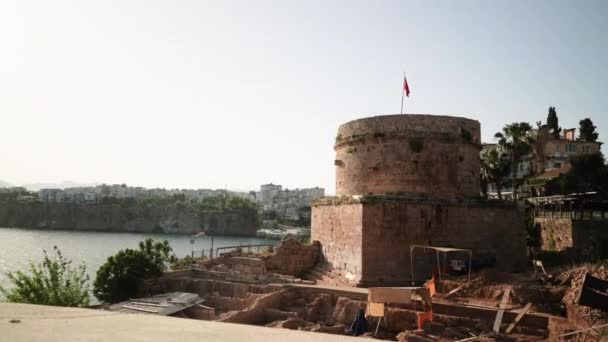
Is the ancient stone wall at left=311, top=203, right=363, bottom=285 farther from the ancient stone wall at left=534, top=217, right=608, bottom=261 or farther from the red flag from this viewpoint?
the ancient stone wall at left=534, top=217, right=608, bottom=261

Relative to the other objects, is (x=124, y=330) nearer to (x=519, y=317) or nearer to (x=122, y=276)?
(x=519, y=317)

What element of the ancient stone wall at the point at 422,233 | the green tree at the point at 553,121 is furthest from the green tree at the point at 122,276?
the green tree at the point at 553,121

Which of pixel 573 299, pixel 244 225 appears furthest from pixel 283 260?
pixel 244 225

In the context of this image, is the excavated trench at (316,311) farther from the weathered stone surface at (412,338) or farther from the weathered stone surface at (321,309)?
the weathered stone surface at (412,338)

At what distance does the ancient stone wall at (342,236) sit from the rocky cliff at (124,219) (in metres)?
90.9

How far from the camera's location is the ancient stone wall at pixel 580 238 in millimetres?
25391

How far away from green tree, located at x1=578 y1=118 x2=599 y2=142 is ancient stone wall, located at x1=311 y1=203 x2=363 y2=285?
41.2 meters

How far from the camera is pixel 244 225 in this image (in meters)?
110

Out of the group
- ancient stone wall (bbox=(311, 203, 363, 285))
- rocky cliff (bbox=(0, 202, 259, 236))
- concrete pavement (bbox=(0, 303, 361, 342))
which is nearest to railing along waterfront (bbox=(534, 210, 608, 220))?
ancient stone wall (bbox=(311, 203, 363, 285))

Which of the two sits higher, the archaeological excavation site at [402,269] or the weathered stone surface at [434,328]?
the archaeological excavation site at [402,269]

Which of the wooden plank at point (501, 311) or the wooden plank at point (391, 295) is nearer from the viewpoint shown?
the wooden plank at point (501, 311)

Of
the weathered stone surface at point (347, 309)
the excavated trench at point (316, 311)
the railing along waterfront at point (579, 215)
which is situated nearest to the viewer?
the excavated trench at point (316, 311)

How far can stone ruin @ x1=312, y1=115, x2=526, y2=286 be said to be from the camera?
16891mm

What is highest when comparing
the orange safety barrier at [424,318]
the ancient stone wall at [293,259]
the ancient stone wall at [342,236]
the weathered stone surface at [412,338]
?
the ancient stone wall at [342,236]
